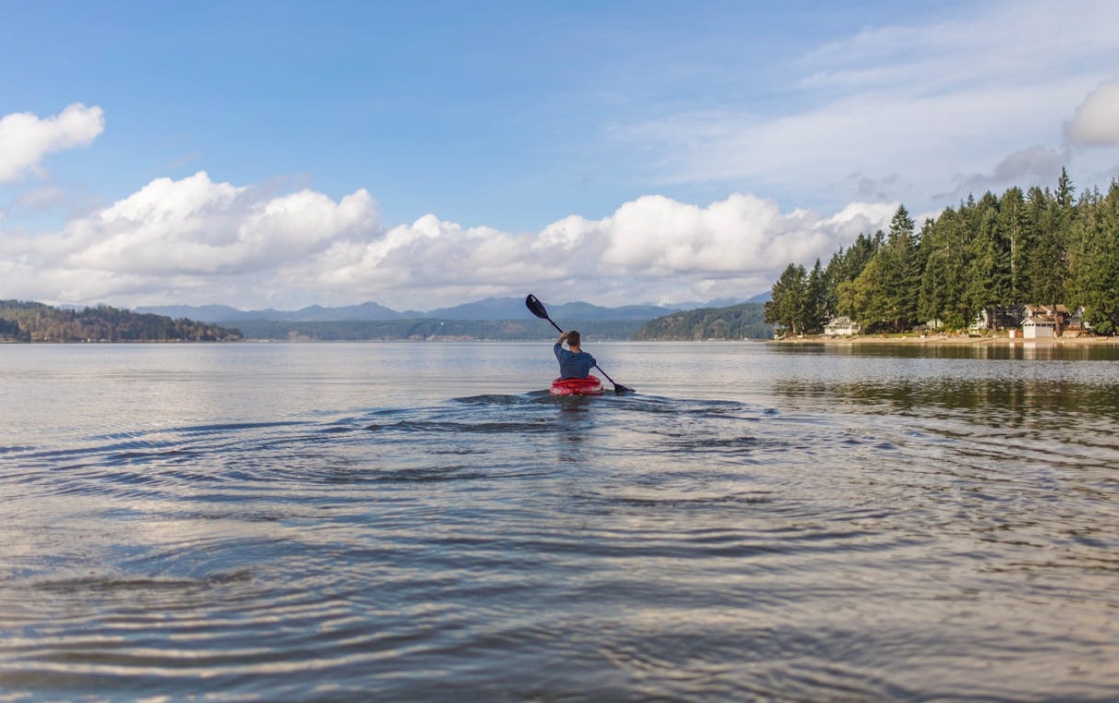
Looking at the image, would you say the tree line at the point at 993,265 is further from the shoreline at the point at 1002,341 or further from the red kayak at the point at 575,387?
the red kayak at the point at 575,387

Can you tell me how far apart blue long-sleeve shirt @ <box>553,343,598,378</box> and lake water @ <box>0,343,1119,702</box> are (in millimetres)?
8439

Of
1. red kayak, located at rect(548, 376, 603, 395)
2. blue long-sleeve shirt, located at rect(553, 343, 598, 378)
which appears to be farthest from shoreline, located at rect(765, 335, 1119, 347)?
blue long-sleeve shirt, located at rect(553, 343, 598, 378)

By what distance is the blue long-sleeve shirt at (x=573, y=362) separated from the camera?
89.8 feet

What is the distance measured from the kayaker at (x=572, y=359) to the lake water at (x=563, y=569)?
8122 mm

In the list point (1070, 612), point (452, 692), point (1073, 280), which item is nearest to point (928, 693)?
point (1070, 612)

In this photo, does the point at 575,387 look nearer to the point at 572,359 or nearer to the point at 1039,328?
the point at 572,359

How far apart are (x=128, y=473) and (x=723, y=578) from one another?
39.1ft

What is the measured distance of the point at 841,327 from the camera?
194 meters

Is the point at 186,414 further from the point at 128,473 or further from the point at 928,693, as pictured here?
the point at 928,693

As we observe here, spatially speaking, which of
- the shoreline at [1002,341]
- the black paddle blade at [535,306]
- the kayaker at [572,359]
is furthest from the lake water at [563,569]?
the shoreline at [1002,341]

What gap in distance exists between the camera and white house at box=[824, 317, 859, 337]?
187 m

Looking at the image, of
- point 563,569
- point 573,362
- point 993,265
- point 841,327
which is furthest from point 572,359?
point 841,327

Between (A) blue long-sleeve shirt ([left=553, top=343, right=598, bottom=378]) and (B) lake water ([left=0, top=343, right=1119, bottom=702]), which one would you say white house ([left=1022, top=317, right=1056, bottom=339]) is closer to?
(A) blue long-sleeve shirt ([left=553, top=343, right=598, bottom=378])

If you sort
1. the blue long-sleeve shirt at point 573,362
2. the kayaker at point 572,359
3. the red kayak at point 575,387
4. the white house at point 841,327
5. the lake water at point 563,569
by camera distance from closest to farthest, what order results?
1. the lake water at point 563,569
2. the kayaker at point 572,359
3. the blue long-sleeve shirt at point 573,362
4. the red kayak at point 575,387
5. the white house at point 841,327
